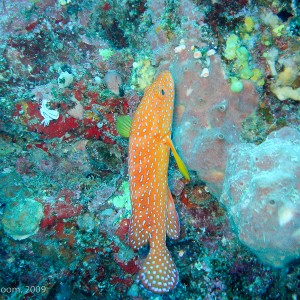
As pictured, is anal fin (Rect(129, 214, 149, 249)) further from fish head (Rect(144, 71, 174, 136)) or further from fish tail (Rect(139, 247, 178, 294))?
fish head (Rect(144, 71, 174, 136))

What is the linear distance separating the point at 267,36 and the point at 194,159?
7.44ft

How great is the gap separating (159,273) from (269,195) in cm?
211

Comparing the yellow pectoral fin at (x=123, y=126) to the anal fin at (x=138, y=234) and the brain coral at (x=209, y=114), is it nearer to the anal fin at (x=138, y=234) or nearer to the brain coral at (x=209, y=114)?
the brain coral at (x=209, y=114)

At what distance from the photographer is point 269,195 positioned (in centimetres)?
294

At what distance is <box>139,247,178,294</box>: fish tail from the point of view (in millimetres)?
3516

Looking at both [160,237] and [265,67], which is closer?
[265,67]

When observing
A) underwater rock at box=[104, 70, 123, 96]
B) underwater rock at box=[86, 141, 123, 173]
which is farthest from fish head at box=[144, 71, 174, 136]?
underwater rock at box=[86, 141, 123, 173]

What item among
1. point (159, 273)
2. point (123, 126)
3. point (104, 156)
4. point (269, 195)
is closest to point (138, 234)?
point (159, 273)

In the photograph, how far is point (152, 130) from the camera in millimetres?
3723

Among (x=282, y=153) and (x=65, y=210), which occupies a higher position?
(x=282, y=153)

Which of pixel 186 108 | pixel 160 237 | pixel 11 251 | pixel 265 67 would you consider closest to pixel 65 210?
pixel 11 251

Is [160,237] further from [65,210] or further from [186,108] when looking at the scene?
[186,108]

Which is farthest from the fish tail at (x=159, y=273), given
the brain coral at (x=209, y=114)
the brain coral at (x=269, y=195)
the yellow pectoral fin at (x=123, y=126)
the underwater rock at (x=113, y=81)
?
the underwater rock at (x=113, y=81)

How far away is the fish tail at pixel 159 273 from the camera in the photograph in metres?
3.52
